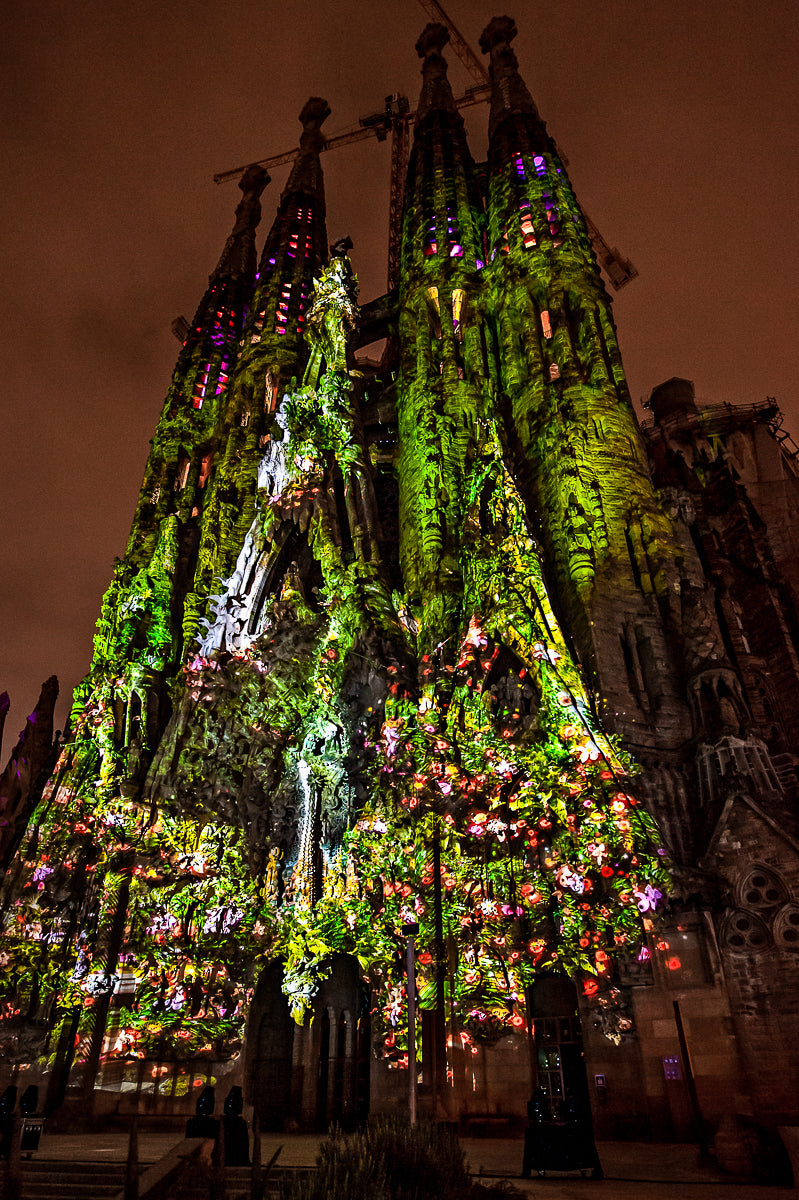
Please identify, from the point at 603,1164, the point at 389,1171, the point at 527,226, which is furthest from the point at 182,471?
the point at 389,1171

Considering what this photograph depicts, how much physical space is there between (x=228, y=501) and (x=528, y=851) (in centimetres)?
2275

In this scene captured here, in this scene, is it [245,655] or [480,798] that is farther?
[245,655]

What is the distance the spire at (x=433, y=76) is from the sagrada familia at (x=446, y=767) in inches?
659

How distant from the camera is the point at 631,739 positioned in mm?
19281

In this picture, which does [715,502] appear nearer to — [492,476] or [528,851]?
[492,476]

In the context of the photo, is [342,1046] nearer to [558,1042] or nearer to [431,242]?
[558,1042]

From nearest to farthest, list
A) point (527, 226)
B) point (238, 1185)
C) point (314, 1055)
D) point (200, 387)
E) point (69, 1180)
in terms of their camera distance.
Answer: point (238, 1185) → point (69, 1180) → point (314, 1055) → point (527, 226) → point (200, 387)

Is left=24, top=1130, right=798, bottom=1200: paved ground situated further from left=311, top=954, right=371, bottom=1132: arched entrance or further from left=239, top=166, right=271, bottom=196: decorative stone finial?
left=239, top=166, right=271, bottom=196: decorative stone finial

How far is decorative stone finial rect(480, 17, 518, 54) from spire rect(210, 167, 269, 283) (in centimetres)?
2108

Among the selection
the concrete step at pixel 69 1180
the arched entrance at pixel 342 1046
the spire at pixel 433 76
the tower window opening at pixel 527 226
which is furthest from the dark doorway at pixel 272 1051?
the spire at pixel 433 76

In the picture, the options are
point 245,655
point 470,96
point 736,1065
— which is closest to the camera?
point 736,1065

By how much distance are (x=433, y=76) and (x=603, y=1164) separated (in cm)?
6033

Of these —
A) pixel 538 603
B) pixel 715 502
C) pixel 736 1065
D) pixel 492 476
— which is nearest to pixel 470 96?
pixel 715 502

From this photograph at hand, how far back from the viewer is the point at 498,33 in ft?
160
